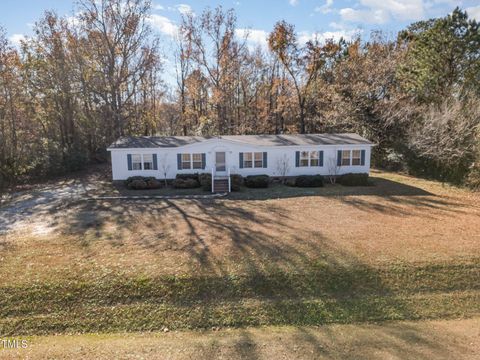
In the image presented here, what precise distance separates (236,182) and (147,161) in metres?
5.90

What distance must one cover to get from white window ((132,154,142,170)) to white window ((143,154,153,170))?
26cm

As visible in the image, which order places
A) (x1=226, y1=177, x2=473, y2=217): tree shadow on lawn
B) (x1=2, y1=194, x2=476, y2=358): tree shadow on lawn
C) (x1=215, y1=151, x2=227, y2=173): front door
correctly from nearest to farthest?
(x1=2, y1=194, x2=476, y2=358): tree shadow on lawn < (x1=226, y1=177, x2=473, y2=217): tree shadow on lawn < (x1=215, y1=151, x2=227, y2=173): front door

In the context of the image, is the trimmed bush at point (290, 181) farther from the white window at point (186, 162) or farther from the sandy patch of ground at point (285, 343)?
the sandy patch of ground at point (285, 343)

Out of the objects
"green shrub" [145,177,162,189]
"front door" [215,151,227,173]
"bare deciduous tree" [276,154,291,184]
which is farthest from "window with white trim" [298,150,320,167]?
"green shrub" [145,177,162,189]

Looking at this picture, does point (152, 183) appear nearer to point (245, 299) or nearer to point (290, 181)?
point (290, 181)

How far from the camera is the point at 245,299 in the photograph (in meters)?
8.77

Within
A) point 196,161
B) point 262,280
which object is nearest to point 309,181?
point 196,161

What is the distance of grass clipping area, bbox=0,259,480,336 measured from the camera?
26.4 ft

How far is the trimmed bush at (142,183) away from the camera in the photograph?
1970 cm

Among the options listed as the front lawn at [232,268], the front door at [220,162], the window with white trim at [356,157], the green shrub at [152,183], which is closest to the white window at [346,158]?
the window with white trim at [356,157]

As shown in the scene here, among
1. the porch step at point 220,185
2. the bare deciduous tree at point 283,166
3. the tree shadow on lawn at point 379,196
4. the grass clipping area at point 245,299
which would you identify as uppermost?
the bare deciduous tree at point 283,166

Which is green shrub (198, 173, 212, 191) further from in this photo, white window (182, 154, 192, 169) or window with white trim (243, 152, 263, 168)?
window with white trim (243, 152, 263, 168)

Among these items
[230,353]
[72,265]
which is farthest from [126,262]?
[230,353]

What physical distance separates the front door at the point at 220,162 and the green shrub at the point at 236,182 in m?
1.14
